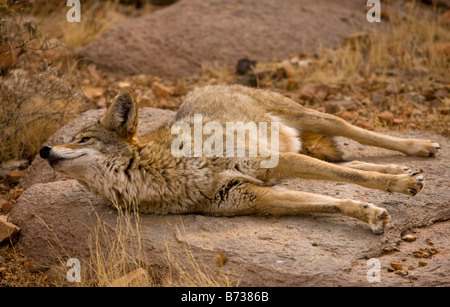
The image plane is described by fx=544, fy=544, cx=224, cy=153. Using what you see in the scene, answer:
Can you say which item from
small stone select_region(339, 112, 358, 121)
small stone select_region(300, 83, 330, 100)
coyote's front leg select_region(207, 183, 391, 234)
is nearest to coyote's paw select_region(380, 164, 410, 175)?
coyote's front leg select_region(207, 183, 391, 234)

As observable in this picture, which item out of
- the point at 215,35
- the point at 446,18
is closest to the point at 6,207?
the point at 215,35

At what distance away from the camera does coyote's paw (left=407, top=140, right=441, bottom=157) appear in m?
6.18

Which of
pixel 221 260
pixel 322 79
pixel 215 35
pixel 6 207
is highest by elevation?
pixel 215 35

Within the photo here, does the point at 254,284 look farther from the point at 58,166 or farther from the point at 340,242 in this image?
the point at 58,166

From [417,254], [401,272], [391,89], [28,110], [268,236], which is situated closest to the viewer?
[401,272]

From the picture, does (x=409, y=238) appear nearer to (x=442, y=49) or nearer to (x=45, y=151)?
(x=45, y=151)

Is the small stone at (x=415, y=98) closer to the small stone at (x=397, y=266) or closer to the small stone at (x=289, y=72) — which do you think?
the small stone at (x=289, y=72)

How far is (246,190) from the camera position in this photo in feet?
16.5

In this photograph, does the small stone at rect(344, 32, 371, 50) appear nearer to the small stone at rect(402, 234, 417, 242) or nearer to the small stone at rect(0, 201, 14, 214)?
the small stone at rect(402, 234, 417, 242)

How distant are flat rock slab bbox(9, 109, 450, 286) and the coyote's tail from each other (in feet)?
1.98

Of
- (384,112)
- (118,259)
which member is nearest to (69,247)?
(118,259)

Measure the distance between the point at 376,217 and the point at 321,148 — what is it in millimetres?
1718

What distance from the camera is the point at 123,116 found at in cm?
524

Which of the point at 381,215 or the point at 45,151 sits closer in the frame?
the point at 381,215
